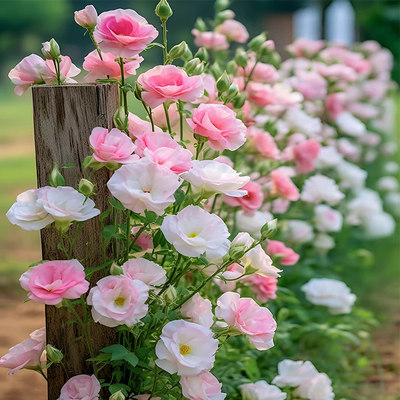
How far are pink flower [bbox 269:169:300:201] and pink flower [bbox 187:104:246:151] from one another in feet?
2.03

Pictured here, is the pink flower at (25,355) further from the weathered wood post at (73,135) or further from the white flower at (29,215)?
the white flower at (29,215)

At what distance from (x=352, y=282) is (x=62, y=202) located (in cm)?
217

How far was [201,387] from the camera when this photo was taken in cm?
125

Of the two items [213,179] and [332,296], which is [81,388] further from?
[332,296]

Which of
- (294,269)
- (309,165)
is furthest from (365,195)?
(309,165)

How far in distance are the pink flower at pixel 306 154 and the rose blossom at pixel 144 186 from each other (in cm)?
109

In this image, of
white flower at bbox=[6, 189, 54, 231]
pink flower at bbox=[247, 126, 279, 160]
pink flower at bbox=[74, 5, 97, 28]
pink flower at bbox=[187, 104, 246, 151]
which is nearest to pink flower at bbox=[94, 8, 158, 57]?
pink flower at bbox=[74, 5, 97, 28]

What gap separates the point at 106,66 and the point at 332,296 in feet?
3.65

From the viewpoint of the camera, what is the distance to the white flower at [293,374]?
1661 millimetres

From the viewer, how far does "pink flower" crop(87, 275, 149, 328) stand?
1165mm

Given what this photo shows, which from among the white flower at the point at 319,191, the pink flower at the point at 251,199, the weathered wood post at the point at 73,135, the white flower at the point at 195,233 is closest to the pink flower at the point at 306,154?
the white flower at the point at 319,191

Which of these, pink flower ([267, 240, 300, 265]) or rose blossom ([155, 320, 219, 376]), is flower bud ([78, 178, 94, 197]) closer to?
rose blossom ([155, 320, 219, 376])

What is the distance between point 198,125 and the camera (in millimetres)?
1283

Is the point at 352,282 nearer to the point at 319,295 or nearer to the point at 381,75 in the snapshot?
the point at 319,295
